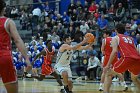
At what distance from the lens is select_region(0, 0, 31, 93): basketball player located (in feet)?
18.7

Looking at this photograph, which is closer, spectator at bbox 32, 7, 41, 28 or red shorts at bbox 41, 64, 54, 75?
red shorts at bbox 41, 64, 54, 75

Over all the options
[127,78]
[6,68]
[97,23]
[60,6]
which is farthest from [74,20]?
[6,68]

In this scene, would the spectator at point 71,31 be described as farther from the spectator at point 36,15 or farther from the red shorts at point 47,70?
the red shorts at point 47,70

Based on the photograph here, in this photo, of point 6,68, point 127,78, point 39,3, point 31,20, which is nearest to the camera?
point 6,68

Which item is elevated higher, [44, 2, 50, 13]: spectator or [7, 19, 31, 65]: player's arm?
[7, 19, 31, 65]: player's arm

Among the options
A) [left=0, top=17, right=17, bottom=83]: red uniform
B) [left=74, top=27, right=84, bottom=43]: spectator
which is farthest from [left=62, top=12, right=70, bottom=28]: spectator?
[left=0, top=17, right=17, bottom=83]: red uniform

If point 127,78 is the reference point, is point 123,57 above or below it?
above

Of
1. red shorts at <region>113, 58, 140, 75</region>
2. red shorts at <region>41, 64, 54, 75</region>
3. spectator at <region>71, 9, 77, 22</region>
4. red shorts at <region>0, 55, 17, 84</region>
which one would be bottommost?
red shorts at <region>41, 64, 54, 75</region>

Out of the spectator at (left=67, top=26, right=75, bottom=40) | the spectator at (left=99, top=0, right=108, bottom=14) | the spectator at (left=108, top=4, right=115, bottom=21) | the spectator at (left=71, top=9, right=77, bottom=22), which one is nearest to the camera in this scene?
the spectator at (left=67, top=26, right=75, bottom=40)

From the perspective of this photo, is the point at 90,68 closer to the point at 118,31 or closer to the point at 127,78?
the point at 127,78

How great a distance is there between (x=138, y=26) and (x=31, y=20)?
9119mm

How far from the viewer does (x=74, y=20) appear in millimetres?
23953

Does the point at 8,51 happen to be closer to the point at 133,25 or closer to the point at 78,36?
the point at 133,25

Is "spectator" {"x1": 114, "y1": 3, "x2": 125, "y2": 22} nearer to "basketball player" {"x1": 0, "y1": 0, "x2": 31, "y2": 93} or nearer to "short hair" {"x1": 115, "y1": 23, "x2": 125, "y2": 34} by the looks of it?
"short hair" {"x1": 115, "y1": 23, "x2": 125, "y2": 34}
